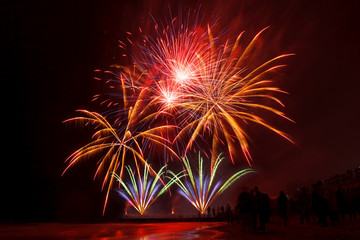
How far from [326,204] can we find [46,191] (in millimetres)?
30475

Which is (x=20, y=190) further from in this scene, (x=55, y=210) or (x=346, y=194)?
(x=346, y=194)

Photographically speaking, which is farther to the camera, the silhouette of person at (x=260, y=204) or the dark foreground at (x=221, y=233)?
the silhouette of person at (x=260, y=204)

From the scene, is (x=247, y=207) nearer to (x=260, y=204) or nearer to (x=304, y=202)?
(x=260, y=204)

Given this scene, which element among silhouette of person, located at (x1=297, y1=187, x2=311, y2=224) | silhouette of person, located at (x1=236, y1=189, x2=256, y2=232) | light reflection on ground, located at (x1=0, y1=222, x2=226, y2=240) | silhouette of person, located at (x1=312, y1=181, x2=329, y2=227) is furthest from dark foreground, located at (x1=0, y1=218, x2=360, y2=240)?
silhouette of person, located at (x1=297, y1=187, x2=311, y2=224)

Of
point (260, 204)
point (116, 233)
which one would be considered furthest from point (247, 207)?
point (116, 233)

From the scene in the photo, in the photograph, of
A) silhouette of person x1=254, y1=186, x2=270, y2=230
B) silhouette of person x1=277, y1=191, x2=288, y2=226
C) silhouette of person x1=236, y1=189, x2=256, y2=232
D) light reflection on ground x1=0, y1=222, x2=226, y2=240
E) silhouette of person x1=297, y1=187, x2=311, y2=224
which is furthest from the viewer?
silhouette of person x1=297, y1=187, x2=311, y2=224

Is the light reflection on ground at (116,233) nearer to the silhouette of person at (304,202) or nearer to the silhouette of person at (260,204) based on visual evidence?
the silhouette of person at (260,204)

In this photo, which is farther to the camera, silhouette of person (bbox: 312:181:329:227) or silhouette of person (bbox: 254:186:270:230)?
silhouette of person (bbox: 254:186:270:230)

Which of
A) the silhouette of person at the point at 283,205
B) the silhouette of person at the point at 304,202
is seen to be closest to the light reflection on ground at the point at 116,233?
the silhouette of person at the point at 283,205

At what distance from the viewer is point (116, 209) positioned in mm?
42406

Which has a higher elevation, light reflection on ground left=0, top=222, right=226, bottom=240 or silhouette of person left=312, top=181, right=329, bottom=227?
silhouette of person left=312, top=181, right=329, bottom=227

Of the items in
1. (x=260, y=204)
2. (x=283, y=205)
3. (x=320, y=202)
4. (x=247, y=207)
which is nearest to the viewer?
(x=320, y=202)

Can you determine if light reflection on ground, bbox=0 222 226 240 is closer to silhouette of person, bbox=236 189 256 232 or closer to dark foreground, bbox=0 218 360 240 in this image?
dark foreground, bbox=0 218 360 240

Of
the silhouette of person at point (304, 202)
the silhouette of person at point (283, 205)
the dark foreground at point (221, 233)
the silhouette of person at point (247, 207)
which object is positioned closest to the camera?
the dark foreground at point (221, 233)
